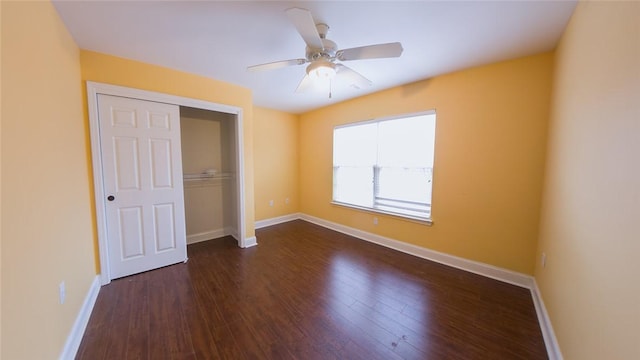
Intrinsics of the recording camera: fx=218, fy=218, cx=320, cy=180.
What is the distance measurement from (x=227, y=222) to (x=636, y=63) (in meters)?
4.55

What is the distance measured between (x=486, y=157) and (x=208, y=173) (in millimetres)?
4013

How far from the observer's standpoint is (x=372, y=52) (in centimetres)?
172

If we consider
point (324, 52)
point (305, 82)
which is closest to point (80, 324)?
point (305, 82)

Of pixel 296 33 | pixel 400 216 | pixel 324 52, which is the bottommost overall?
pixel 400 216

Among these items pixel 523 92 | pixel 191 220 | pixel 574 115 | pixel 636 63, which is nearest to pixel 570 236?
pixel 574 115

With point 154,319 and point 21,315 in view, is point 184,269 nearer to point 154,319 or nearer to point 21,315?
point 154,319

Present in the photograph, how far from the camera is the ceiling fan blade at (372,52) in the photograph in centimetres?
163

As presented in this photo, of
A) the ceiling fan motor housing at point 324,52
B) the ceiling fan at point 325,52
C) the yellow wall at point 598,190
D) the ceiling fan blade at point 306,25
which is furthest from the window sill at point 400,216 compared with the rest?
the ceiling fan blade at point 306,25

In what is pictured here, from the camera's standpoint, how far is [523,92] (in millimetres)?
2264

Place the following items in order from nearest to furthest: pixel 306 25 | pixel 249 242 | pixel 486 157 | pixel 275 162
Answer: pixel 306 25 → pixel 486 157 → pixel 249 242 → pixel 275 162

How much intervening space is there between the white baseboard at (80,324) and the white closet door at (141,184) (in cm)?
33

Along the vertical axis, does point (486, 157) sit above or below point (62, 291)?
above

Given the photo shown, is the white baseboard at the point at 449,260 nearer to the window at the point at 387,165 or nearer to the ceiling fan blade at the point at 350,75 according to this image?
the window at the point at 387,165

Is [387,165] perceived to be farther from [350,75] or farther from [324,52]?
[324,52]
